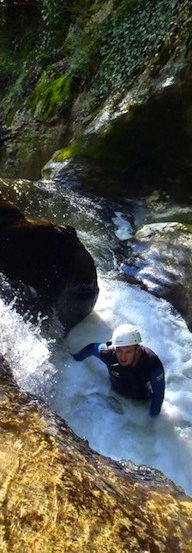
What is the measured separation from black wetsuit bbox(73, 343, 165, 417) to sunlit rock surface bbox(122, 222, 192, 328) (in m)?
1.54

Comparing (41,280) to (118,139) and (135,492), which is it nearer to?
(135,492)

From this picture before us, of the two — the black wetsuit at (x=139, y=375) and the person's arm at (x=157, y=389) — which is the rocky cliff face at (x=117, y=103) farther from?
the person's arm at (x=157, y=389)

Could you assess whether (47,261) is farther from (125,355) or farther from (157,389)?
(157,389)

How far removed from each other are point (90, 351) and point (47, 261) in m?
1.12

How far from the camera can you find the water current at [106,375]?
5.76 m

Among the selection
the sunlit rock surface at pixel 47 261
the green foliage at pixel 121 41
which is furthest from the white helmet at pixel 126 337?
the green foliage at pixel 121 41

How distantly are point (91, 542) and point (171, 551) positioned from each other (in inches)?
15.6

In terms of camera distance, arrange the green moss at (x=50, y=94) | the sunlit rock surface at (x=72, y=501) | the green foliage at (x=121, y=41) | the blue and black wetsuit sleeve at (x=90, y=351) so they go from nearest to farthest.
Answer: the sunlit rock surface at (x=72, y=501) < the blue and black wetsuit sleeve at (x=90, y=351) < the green foliage at (x=121, y=41) < the green moss at (x=50, y=94)

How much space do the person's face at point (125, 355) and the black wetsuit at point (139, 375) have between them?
0.25 feet

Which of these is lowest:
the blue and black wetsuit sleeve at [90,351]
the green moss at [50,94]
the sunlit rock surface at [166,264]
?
the blue and black wetsuit sleeve at [90,351]

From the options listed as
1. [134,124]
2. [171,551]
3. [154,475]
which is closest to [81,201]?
[134,124]

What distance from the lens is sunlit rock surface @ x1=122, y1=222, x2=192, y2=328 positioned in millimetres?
7930

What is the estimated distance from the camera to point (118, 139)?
11.0 metres

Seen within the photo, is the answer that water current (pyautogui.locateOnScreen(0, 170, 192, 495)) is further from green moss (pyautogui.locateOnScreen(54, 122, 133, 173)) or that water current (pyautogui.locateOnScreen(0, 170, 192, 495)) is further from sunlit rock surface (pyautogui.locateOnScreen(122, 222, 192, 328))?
green moss (pyautogui.locateOnScreen(54, 122, 133, 173))
